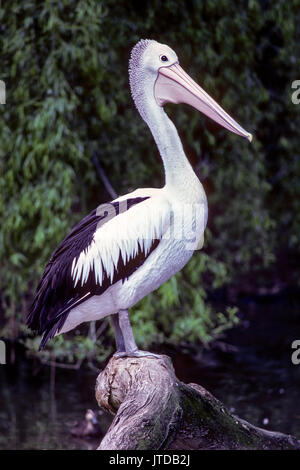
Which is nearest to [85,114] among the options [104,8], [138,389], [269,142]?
[104,8]

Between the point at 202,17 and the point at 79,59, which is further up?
the point at 202,17

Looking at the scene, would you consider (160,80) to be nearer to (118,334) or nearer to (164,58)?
(164,58)

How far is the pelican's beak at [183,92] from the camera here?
149 inches

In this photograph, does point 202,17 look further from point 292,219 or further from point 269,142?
point 292,219

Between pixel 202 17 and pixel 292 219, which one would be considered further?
pixel 292 219

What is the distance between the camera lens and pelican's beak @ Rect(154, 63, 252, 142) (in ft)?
12.4

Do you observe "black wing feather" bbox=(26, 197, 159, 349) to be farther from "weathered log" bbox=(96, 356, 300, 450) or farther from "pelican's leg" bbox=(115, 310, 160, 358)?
"weathered log" bbox=(96, 356, 300, 450)

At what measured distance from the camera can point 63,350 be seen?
22.9 feet

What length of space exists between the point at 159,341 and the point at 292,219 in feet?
9.92

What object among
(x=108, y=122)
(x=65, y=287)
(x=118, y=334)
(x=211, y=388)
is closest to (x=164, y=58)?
(x=65, y=287)

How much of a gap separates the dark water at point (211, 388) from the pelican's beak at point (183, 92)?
3348 millimetres

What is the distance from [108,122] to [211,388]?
9.24 feet

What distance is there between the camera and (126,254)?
359 cm
